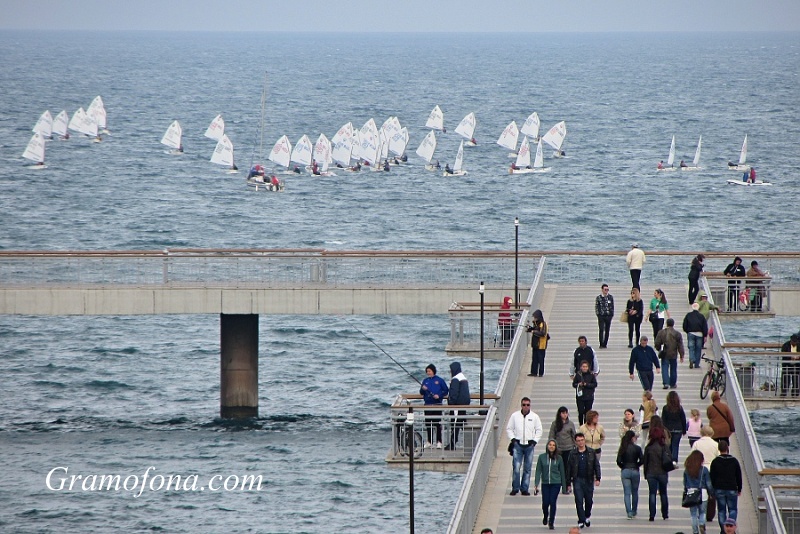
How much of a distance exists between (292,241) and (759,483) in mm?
66651

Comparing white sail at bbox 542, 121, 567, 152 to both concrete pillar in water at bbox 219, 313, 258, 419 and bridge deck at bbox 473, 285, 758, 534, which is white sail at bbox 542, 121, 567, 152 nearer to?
concrete pillar in water at bbox 219, 313, 258, 419

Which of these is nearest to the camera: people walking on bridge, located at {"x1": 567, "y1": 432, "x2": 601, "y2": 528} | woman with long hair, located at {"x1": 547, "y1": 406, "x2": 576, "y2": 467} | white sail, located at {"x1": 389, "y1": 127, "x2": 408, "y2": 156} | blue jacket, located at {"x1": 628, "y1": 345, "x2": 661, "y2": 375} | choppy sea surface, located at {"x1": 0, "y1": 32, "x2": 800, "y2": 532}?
people walking on bridge, located at {"x1": 567, "y1": 432, "x2": 601, "y2": 528}

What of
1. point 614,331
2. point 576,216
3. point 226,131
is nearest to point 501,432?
point 614,331

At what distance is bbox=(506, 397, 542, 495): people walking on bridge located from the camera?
23562 millimetres

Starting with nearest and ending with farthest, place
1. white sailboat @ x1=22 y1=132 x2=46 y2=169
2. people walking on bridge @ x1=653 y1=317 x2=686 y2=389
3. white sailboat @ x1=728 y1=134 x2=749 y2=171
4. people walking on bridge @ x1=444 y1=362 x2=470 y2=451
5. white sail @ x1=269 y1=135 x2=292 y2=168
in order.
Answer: people walking on bridge @ x1=444 y1=362 x2=470 y2=451
people walking on bridge @ x1=653 y1=317 x2=686 y2=389
white sailboat @ x1=728 y1=134 x2=749 y2=171
white sail @ x1=269 y1=135 x2=292 y2=168
white sailboat @ x1=22 y1=132 x2=46 y2=169

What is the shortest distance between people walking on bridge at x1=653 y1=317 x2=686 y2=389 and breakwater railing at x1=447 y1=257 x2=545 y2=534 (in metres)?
2.74

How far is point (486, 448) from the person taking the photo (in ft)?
79.3

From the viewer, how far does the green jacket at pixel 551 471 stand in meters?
22.1

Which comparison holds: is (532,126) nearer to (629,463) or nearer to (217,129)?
(217,129)

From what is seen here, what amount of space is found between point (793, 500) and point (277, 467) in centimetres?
2122

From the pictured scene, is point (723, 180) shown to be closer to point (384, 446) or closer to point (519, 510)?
point (384, 446)

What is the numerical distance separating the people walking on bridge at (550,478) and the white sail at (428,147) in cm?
10557

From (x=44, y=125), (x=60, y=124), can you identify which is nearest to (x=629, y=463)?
(x=44, y=125)

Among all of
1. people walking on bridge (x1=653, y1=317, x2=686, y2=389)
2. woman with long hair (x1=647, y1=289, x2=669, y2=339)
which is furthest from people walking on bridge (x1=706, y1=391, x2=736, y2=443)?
woman with long hair (x1=647, y1=289, x2=669, y2=339)
